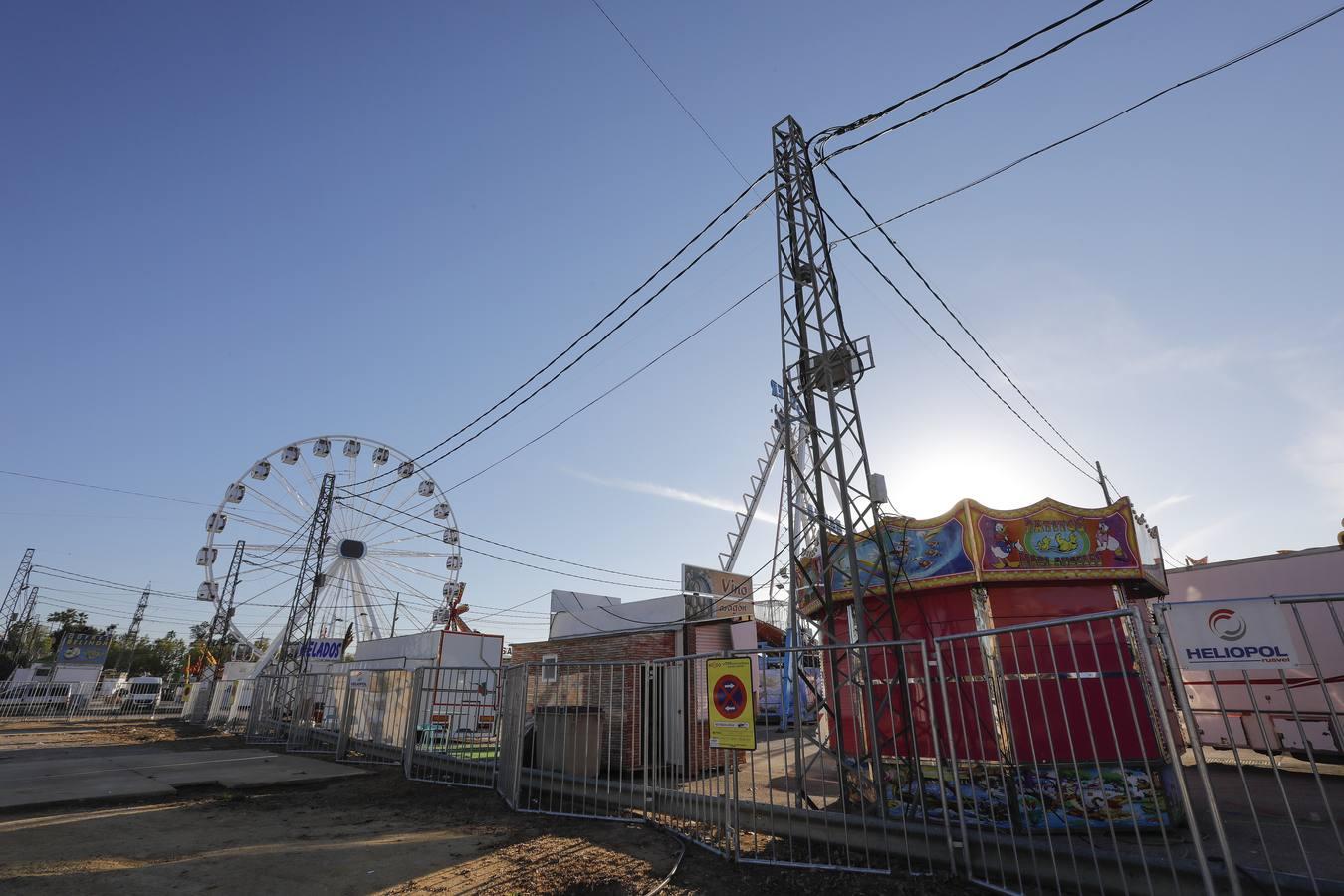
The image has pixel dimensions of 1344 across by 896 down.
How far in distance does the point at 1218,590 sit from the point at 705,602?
1441 centimetres

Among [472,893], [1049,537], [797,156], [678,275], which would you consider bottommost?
[472,893]

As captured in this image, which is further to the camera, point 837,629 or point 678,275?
point 678,275

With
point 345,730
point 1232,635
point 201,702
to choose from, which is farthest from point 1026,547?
point 201,702

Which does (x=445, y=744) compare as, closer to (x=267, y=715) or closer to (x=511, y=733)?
(x=511, y=733)

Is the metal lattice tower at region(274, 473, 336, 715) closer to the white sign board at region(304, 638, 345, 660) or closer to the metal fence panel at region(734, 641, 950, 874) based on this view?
the white sign board at region(304, 638, 345, 660)

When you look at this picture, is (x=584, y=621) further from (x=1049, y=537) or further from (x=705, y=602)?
(x=1049, y=537)

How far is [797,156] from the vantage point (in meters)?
10.1

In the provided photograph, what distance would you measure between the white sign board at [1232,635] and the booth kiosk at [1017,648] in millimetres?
3389

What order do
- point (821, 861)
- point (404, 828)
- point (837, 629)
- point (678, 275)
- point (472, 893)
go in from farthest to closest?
point (678, 275) < point (837, 629) < point (404, 828) < point (821, 861) < point (472, 893)

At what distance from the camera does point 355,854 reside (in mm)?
6125

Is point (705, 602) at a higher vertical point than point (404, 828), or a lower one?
higher

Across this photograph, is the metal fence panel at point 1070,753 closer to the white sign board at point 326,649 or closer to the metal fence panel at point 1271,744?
the metal fence panel at point 1271,744

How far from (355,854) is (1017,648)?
7.44 meters

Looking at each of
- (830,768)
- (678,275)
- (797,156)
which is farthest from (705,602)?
(797,156)
